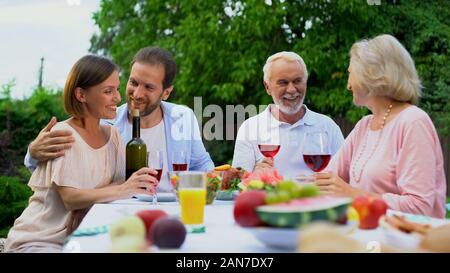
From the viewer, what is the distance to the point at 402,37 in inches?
513

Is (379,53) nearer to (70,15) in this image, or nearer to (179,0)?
(70,15)

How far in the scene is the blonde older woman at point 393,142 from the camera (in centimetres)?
232

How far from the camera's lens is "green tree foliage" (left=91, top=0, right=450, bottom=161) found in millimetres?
12039

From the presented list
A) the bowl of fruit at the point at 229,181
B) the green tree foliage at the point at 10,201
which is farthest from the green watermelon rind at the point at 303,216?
the green tree foliage at the point at 10,201

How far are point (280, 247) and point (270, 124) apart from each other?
2.63 meters

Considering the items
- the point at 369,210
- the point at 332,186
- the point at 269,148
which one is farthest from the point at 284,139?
the point at 369,210

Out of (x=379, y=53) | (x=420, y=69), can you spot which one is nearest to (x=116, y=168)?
(x=379, y=53)

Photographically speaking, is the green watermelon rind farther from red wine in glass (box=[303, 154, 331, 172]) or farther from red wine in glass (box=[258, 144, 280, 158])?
red wine in glass (box=[258, 144, 280, 158])

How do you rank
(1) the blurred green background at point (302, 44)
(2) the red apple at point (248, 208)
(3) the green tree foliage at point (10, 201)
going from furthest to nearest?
(1) the blurred green background at point (302, 44)
(3) the green tree foliage at point (10, 201)
(2) the red apple at point (248, 208)

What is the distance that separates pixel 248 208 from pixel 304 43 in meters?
10.7

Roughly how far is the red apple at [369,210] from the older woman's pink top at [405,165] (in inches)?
26.3

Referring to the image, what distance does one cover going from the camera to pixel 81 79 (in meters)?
2.85

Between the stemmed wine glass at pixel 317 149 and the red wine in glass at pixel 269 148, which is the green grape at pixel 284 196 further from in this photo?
the red wine in glass at pixel 269 148

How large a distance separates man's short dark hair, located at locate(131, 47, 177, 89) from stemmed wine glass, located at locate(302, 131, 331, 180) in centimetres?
127
